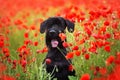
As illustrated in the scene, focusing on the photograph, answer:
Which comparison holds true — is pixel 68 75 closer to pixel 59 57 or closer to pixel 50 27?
pixel 59 57

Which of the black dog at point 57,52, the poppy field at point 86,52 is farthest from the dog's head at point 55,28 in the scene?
the poppy field at point 86,52

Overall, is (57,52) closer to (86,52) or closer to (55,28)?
(55,28)

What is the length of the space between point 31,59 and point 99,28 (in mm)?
1316

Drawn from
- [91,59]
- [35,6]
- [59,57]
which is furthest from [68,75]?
[35,6]

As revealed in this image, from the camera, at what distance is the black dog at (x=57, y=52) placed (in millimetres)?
7523

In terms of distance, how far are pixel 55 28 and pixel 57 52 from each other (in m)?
0.43

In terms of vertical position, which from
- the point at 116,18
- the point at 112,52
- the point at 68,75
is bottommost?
the point at 68,75

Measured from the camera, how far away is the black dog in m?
7.52

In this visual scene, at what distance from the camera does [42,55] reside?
8430 millimetres

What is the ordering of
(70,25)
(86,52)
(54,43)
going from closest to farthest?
(86,52)
(54,43)
(70,25)

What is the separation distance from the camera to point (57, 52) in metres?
7.73

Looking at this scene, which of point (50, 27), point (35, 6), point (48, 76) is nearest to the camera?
point (48, 76)

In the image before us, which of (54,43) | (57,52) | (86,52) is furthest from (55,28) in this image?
(86,52)

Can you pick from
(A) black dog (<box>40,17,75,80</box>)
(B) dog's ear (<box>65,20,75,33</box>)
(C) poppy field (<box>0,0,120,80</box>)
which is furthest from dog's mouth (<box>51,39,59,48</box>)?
(B) dog's ear (<box>65,20,75,33</box>)
